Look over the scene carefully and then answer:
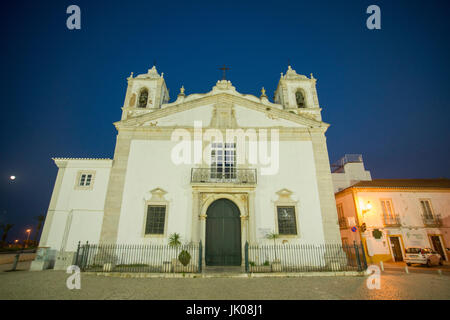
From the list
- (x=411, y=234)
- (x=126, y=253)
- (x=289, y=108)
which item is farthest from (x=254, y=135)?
(x=411, y=234)

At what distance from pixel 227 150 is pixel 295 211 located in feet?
17.6

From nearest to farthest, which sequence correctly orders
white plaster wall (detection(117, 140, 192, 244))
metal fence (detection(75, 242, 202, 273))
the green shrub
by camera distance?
the green shrub < metal fence (detection(75, 242, 202, 273)) < white plaster wall (detection(117, 140, 192, 244))

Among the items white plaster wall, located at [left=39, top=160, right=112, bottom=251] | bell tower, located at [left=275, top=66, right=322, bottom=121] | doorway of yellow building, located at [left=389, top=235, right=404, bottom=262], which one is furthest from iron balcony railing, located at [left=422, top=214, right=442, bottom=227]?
white plaster wall, located at [left=39, top=160, right=112, bottom=251]

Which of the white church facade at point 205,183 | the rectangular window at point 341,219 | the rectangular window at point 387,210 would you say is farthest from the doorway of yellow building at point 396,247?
the white church facade at point 205,183

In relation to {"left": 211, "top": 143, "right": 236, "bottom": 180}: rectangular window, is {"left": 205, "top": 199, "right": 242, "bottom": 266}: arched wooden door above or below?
below

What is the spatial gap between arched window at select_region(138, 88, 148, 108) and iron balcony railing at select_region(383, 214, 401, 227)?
20103 millimetres

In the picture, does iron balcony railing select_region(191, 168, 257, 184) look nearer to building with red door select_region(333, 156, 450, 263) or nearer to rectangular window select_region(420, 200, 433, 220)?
building with red door select_region(333, 156, 450, 263)

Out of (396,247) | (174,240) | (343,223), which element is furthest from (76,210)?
(396,247)

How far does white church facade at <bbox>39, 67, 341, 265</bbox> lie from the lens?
12.1 meters

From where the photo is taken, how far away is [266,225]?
40.2 feet

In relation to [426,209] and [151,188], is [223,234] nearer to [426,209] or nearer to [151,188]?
[151,188]

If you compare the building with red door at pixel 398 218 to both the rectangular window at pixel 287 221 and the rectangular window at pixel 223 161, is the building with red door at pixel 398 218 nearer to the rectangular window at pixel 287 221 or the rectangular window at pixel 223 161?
the rectangular window at pixel 287 221

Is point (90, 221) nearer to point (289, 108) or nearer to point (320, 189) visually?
point (320, 189)

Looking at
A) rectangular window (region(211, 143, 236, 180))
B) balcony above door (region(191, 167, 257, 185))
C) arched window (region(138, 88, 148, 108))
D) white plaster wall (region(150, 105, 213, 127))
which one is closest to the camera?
balcony above door (region(191, 167, 257, 185))
